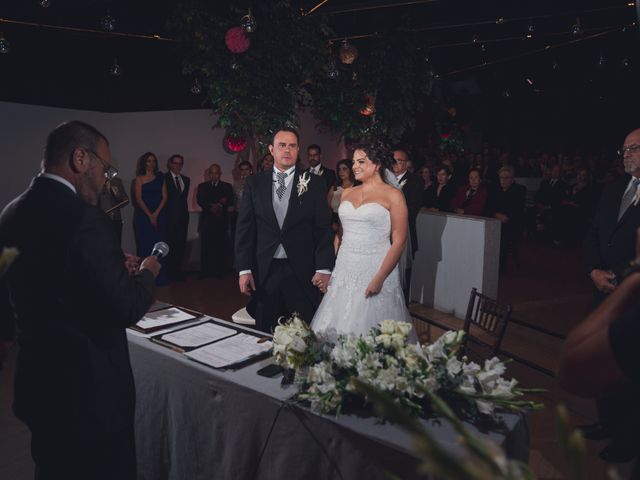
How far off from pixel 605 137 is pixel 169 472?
1627 centimetres

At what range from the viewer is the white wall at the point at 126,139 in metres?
7.02

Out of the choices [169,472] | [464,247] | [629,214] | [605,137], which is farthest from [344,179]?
[605,137]

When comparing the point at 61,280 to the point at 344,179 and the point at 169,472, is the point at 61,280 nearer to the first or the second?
the point at 169,472

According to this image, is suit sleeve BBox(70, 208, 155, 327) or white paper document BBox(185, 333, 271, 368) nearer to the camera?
suit sleeve BBox(70, 208, 155, 327)

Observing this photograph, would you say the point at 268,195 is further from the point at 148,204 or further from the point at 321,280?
the point at 148,204

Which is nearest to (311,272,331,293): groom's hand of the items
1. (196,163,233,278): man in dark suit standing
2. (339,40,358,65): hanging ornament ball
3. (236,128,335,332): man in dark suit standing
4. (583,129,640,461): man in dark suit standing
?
(236,128,335,332): man in dark suit standing

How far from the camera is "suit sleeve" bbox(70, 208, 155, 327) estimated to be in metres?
1.54

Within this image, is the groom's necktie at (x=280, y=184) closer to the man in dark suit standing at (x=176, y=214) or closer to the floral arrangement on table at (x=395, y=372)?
the floral arrangement on table at (x=395, y=372)

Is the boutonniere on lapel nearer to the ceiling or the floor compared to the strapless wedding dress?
nearer to the ceiling

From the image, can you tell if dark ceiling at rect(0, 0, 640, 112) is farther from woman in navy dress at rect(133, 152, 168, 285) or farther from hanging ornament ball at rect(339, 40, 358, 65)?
woman in navy dress at rect(133, 152, 168, 285)

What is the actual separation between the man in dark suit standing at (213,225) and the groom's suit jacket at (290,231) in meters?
4.10

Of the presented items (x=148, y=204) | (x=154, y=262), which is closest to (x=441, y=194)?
(x=148, y=204)

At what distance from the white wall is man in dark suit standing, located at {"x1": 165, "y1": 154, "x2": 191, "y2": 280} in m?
0.78

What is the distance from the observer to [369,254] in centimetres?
376
